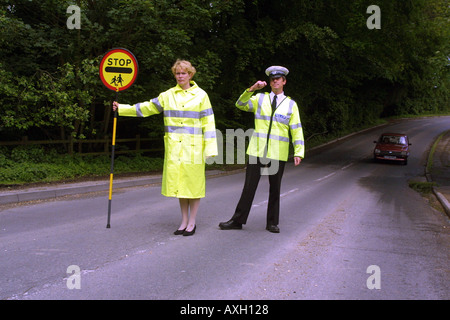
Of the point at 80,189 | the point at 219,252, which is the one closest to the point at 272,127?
the point at 219,252

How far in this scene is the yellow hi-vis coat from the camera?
5473 mm

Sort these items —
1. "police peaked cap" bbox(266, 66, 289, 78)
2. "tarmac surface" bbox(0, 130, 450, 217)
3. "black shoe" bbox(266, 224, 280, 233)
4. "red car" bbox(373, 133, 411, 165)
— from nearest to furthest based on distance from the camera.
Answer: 1. "police peaked cap" bbox(266, 66, 289, 78)
2. "black shoe" bbox(266, 224, 280, 233)
3. "tarmac surface" bbox(0, 130, 450, 217)
4. "red car" bbox(373, 133, 411, 165)

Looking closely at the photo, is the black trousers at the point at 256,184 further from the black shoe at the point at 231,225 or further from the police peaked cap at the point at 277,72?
the police peaked cap at the point at 277,72

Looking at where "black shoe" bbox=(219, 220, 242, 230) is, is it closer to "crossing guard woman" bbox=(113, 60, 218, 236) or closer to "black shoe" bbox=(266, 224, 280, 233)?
"black shoe" bbox=(266, 224, 280, 233)

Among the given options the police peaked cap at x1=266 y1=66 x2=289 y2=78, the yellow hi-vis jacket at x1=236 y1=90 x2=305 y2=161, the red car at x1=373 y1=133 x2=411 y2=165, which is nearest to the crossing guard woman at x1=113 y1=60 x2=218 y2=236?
the yellow hi-vis jacket at x1=236 y1=90 x2=305 y2=161

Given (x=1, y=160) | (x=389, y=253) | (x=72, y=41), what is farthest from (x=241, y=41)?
(x=389, y=253)

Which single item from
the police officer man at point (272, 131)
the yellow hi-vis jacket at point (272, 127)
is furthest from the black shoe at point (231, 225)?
the yellow hi-vis jacket at point (272, 127)

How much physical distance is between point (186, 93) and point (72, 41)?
7.90 meters

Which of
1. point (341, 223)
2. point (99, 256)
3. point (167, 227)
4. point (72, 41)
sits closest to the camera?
point (99, 256)

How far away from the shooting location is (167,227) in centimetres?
627

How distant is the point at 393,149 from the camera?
72.4 ft

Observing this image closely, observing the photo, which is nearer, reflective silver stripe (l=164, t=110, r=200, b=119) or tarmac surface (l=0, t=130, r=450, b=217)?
reflective silver stripe (l=164, t=110, r=200, b=119)

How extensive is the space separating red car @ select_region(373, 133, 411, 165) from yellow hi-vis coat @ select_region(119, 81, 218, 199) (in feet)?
61.6
